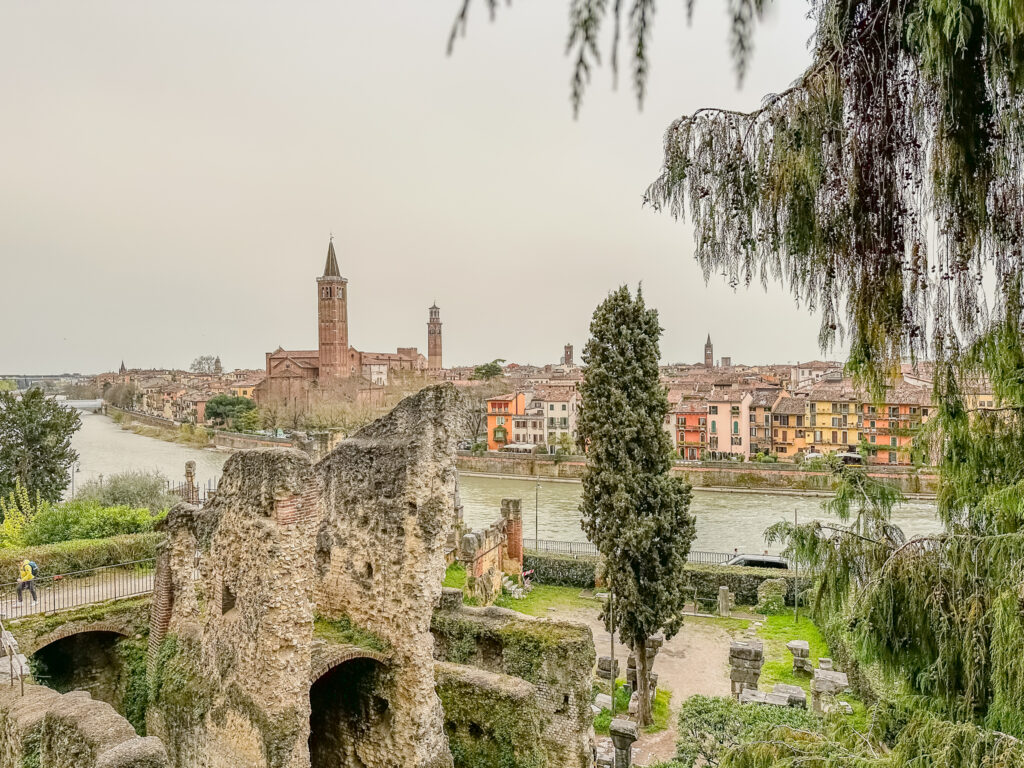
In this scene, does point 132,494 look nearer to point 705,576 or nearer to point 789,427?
point 705,576

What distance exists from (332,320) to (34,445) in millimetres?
66064

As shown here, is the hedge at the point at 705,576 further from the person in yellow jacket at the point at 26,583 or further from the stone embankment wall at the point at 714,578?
the person in yellow jacket at the point at 26,583

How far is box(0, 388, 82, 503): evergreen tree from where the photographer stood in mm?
22484

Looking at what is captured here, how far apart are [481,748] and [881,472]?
113 ft

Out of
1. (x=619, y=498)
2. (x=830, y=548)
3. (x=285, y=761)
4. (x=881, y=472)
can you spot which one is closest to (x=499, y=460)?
(x=881, y=472)

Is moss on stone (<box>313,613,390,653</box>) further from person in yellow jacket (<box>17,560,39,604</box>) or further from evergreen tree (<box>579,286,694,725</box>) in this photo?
person in yellow jacket (<box>17,560,39,604</box>)

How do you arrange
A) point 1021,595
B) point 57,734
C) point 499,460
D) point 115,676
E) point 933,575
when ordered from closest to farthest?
1. point 1021,595
2. point 933,575
3. point 57,734
4. point 115,676
5. point 499,460

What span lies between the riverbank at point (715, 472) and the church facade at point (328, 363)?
101ft

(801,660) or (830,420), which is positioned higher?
(830,420)

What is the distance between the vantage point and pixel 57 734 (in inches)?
259

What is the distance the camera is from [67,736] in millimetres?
6449

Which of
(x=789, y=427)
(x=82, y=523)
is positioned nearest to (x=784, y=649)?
(x=82, y=523)

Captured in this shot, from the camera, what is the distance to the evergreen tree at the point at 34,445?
73.8 feet

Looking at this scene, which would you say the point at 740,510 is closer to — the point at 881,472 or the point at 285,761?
the point at 881,472
